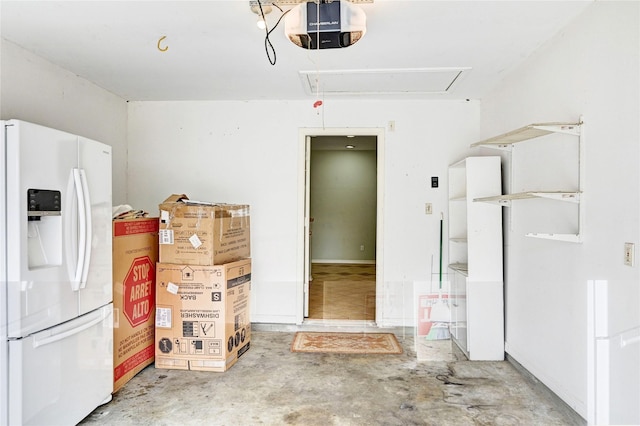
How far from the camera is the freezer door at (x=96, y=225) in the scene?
2.26 meters

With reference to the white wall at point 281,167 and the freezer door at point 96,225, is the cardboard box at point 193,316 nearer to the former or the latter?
the freezer door at point 96,225

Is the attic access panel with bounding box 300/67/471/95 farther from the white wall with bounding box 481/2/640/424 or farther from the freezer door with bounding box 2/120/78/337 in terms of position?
the freezer door with bounding box 2/120/78/337

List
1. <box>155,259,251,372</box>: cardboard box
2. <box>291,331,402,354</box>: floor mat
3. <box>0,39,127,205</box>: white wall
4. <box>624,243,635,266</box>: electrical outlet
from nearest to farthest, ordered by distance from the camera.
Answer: <box>624,243,635,266</box>: electrical outlet → <box>0,39,127,205</box>: white wall → <box>155,259,251,372</box>: cardboard box → <box>291,331,402,354</box>: floor mat

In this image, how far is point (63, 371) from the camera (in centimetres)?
211

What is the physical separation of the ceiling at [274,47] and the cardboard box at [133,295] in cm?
125

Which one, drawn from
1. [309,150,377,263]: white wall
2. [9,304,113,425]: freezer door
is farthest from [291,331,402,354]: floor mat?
[309,150,377,263]: white wall

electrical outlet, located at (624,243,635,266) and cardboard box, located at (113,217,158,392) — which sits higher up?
electrical outlet, located at (624,243,635,266)

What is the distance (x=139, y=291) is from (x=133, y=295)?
0.26 ft

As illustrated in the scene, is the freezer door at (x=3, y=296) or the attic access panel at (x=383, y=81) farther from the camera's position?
the attic access panel at (x=383, y=81)

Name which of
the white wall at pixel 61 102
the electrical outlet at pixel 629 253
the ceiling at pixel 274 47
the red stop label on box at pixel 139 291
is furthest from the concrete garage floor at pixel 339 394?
the ceiling at pixel 274 47

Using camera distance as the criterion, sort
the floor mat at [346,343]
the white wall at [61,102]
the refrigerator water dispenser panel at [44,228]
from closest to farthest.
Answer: the refrigerator water dispenser panel at [44,228]
the white wall at [61,102]
the floor mat at [346,343]

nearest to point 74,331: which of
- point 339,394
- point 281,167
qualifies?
point 339,394

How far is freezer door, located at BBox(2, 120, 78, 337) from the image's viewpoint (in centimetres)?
186

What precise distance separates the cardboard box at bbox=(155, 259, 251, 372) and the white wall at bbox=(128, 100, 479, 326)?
3.42ft
